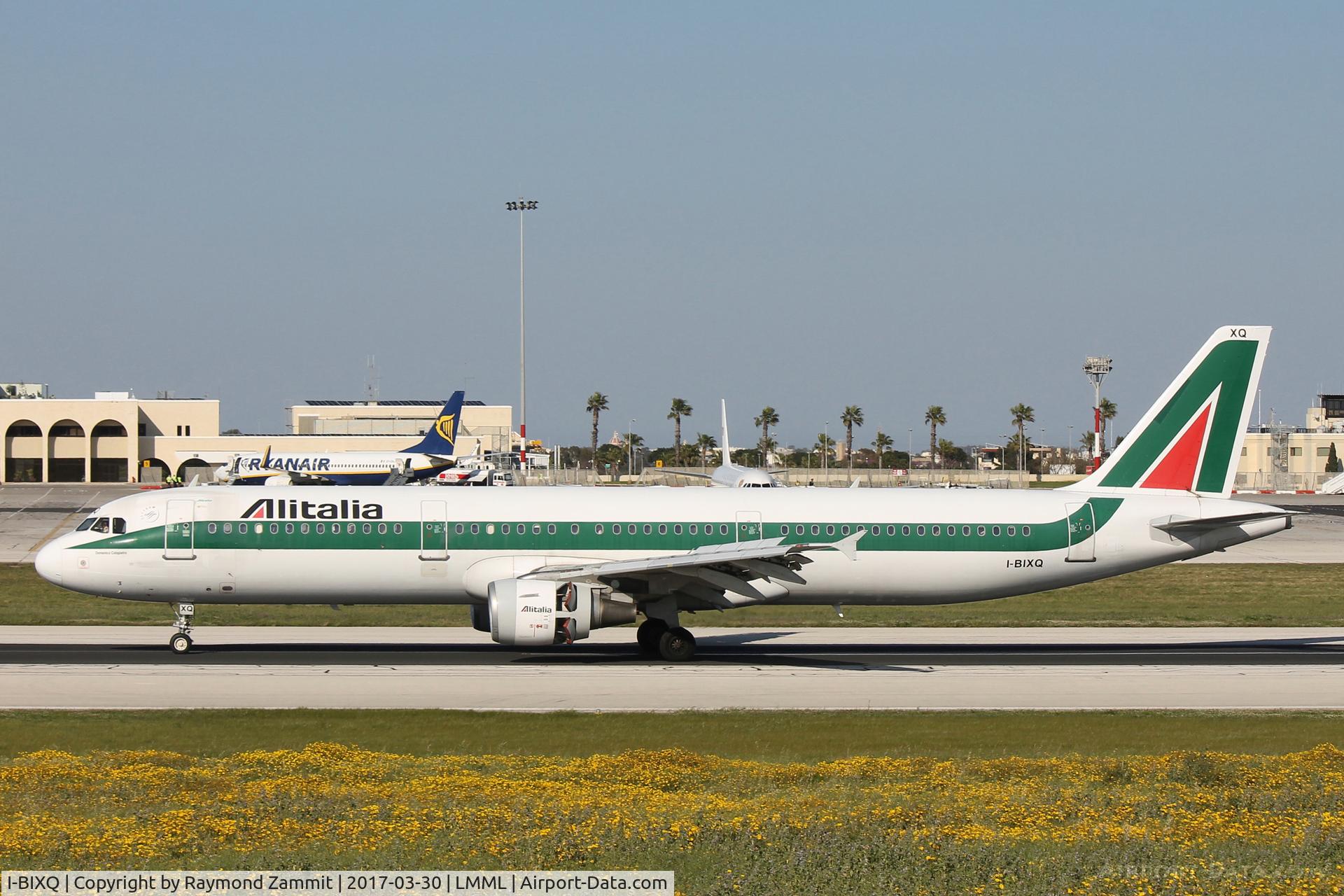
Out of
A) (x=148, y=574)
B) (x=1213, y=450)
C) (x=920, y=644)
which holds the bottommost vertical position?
(x=920, y=644)

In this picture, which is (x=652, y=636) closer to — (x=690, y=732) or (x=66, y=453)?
(x=690, y=732)

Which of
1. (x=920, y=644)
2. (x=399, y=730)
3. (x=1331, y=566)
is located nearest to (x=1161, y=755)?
(x=399, y=730)

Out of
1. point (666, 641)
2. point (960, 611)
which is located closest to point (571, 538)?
point (666, 641)

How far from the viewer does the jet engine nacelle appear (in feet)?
101

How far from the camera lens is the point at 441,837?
13.8m

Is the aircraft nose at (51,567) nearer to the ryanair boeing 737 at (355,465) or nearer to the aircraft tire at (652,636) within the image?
the aircraft tire at (652,636)

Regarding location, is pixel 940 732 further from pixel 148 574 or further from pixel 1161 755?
pixel 148 574

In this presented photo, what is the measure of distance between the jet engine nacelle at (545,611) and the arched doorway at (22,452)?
5257 inches

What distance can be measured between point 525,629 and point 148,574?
9.77m

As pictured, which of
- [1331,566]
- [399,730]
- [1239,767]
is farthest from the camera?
[1331,566]

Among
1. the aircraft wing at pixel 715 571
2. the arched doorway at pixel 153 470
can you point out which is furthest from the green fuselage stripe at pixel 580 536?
the arched doorway at pixel 153 470

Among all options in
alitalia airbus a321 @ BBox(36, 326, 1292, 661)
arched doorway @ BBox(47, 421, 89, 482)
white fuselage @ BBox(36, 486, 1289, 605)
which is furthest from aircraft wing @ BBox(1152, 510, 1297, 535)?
arched doorway @ BBox(47, 421, 89, 482)

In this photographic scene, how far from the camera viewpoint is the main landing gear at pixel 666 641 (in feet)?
109

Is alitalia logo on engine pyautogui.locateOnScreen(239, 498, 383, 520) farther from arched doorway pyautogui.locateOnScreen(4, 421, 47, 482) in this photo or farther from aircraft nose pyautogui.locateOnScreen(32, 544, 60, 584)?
arched doorway pyautogui.locateOnScreen(4, 421, 47, 482)
